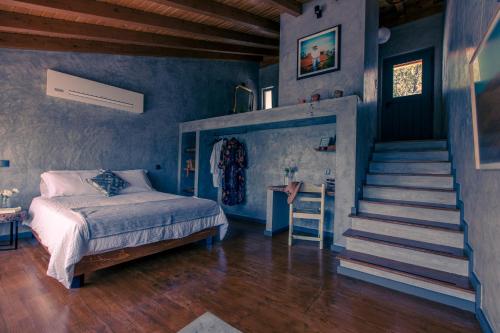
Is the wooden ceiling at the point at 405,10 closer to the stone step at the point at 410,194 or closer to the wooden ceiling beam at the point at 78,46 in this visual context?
the stone step at the point at 410,194

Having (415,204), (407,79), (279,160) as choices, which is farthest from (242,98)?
(415,204)

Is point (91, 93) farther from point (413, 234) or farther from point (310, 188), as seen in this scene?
point (413, 234)

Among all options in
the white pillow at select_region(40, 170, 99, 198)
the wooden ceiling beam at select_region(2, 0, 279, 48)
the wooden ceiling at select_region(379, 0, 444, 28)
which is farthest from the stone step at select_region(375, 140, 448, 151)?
the white pillow at select_region(40, 170, 99, 198)

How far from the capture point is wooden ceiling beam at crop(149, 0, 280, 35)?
3.29m

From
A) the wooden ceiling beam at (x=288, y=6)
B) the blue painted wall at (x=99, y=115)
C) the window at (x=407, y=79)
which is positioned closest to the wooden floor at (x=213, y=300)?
the blue painted wall at (x=99, y=115)

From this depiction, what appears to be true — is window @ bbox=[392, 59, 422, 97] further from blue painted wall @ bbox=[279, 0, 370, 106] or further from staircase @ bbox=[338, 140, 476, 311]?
blue painted wall @ bbox=[279, 0, 370, 106]

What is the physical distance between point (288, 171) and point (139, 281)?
2.95m

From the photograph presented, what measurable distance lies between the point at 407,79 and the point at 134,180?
20.1 feet

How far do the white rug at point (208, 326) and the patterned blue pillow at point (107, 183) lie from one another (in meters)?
2.61

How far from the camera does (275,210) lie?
420 cm

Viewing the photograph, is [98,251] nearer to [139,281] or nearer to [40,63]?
[139,281]

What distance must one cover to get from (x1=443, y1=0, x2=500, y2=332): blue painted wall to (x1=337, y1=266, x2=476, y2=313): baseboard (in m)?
0.24

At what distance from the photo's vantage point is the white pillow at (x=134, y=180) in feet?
13.7

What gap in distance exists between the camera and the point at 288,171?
4594 millimetres
